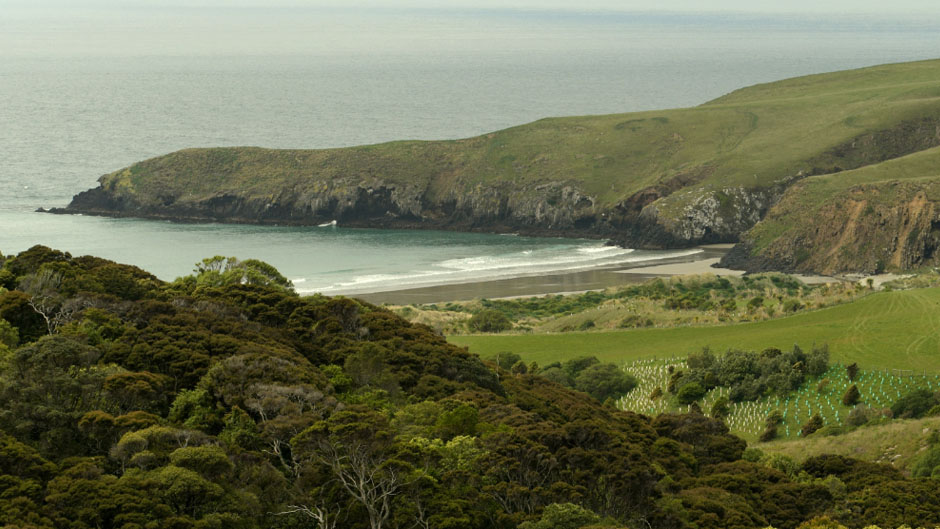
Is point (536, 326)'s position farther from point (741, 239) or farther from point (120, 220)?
point (120, 220)

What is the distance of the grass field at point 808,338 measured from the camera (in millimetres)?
63312

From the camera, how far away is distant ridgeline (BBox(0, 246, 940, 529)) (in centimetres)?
2966

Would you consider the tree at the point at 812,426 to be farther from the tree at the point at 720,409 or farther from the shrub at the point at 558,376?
the shrub at the point at 558,376

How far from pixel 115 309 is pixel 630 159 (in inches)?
4452

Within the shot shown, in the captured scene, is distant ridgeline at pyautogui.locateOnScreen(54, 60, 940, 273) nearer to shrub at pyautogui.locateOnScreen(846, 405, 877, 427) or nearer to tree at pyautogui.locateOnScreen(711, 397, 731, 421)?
tree at pyautogui.locateOnScreen(711, 397, 731, 421)

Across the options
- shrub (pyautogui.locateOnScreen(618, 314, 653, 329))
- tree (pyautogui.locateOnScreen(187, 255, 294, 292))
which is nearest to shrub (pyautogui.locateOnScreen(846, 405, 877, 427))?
shrub (pyautogui.locateOnScreen(618, 314, 653, 329))

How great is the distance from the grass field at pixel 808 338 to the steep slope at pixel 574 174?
5028cm

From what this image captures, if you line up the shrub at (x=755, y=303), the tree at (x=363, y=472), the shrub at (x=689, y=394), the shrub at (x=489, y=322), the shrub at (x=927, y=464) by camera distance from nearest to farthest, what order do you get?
the tree at (x=363, y=472), the shrub at (x=927, y=464), the shrub at (x=689, y=394), the shrub at (x=755, y=303), the shrub at (x=489, y=322)

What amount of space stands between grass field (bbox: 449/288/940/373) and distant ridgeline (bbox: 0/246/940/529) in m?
20.1

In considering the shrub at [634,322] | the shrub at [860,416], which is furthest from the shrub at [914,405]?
the shrub at [634,322]

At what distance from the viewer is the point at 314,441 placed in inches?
1259

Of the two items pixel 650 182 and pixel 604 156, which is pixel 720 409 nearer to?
pixel 650 182

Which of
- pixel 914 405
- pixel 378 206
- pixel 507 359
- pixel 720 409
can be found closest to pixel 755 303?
pixel 507 359

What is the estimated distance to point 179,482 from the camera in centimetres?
2848
